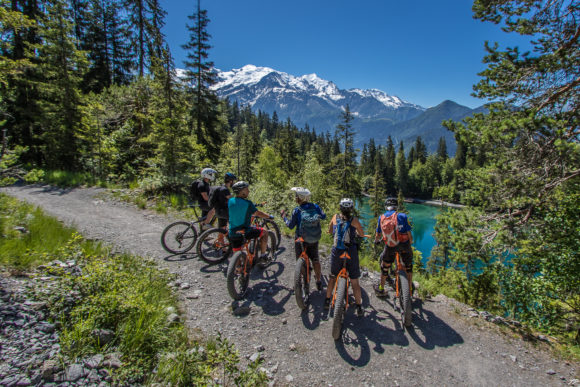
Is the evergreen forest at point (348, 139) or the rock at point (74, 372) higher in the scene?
the evergreen forest at point (348, 139)

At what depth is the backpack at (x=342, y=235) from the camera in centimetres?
473

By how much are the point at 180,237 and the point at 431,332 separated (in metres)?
6.99

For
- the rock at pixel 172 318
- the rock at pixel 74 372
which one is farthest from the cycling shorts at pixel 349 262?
the rock at pixel 74 372

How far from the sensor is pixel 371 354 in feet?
13.6

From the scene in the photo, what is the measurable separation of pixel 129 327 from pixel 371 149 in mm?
112981

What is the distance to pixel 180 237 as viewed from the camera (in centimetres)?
730

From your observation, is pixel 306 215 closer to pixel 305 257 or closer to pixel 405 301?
pixel 305 257

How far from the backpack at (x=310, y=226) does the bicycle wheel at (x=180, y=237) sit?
420 centimetres

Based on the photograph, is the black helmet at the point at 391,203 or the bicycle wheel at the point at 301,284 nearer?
the bicycle wheel at the point at 301,284

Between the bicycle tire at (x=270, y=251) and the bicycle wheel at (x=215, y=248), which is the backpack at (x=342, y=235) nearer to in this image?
the bicycle tire at (x=270, y=251)

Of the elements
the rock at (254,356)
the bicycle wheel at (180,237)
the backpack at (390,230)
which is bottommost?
the rock at (254,356)

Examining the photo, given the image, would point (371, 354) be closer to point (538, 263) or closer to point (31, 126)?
point (538, 263)

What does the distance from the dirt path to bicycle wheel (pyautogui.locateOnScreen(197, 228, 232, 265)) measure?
1.12 feet

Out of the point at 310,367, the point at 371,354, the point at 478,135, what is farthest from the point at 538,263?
the point at 310,367
